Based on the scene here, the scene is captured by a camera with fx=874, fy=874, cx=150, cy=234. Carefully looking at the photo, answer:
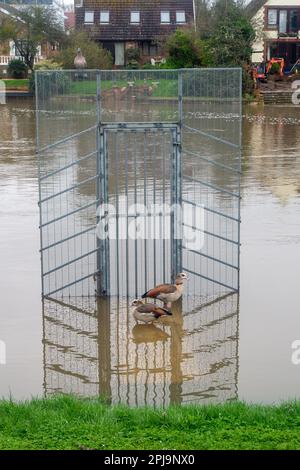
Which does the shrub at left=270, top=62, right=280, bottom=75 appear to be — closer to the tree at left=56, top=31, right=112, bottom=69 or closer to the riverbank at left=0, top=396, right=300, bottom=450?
the tree at left=56, top=31, right=112, bottom=69

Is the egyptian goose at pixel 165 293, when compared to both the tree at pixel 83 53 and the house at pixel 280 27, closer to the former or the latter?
the tree at pixel 83 53

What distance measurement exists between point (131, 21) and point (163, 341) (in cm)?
4973

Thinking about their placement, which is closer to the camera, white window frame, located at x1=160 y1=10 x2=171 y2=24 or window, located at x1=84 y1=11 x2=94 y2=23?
window, located at x1=84 y1=11 x2=94 y2=23

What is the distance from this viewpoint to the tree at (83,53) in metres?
46.5

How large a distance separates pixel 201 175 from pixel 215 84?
24.6 ft

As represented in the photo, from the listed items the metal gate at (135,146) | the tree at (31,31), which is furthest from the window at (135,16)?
the metal gate at (135,146)

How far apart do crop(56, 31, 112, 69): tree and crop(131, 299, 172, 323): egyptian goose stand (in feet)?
120

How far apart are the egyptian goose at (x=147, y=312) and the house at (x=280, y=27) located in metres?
44.2

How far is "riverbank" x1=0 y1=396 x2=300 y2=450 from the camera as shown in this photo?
730cm

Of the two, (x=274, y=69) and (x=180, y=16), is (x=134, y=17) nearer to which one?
Result: (x=180, y=16)

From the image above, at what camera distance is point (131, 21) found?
58031mm

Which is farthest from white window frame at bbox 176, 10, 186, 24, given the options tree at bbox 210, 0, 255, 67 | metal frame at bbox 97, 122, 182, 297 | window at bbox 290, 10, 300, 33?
metal frame at bbox 97, 122, 182, 297

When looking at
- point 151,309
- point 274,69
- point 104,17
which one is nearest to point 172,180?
point 151,309

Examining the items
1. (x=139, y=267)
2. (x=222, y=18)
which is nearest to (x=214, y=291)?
(x=139, y=267)
